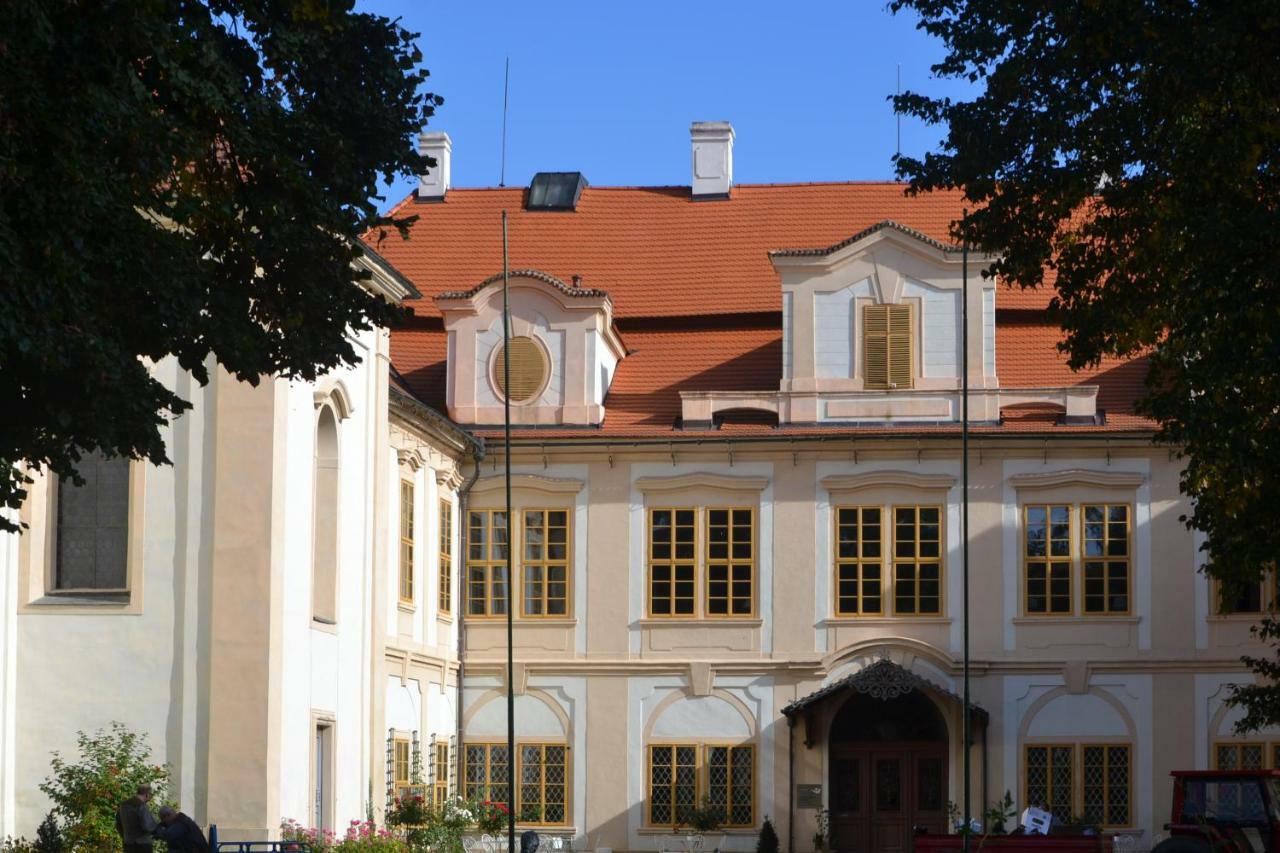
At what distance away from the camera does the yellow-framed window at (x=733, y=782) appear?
33.1 metres

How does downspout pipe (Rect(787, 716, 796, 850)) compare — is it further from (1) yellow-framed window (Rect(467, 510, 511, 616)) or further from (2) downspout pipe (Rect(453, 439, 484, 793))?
(2) downspout pipe (Rect(453, 439, 484, 793))

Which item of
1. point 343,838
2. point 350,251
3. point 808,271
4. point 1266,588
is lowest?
point 343,838

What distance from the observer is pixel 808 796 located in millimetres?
32969

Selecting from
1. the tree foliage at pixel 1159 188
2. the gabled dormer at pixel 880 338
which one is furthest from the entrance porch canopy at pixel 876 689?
the tree foliage at pixel 1159 188

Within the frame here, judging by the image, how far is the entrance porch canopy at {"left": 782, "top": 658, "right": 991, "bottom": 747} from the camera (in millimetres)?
31734

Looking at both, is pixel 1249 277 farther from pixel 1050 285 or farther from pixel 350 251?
pixel 1050 285

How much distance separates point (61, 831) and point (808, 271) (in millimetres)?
15400

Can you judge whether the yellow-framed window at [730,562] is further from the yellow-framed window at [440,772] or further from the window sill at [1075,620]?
the yellow-framed window at [440,772]

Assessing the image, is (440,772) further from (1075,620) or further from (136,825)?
(136,825)

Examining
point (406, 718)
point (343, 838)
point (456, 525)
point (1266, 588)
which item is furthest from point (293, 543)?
point (1266, 588)

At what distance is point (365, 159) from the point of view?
15.5 m

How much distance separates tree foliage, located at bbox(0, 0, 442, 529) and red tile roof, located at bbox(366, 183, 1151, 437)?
18.7 m

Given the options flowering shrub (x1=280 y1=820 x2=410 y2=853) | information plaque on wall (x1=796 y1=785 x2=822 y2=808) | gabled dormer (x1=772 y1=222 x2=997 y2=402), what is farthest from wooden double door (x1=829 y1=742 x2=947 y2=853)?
flowering shrub (x1=280 y1=820 x2=410 y2=853)

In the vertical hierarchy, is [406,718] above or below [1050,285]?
below
